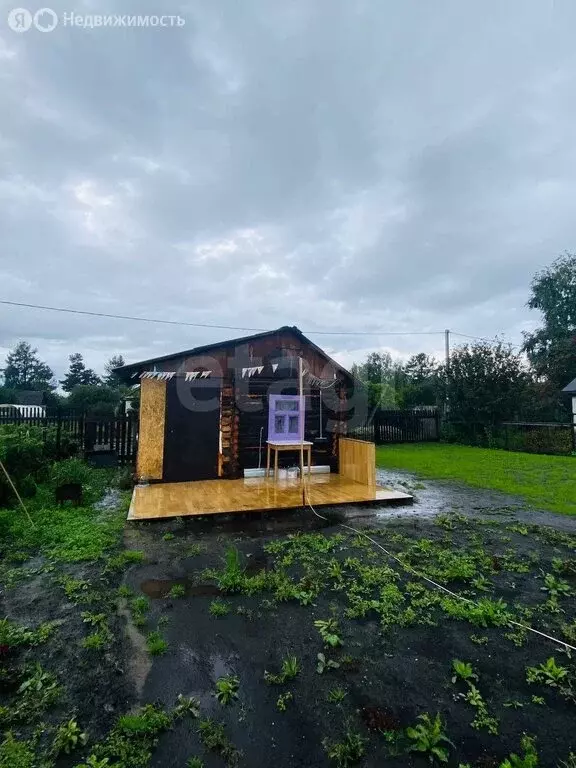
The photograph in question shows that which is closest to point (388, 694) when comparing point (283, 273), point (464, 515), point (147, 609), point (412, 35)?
point (147, 609)

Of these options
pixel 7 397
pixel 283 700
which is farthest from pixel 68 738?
pixel 7 397

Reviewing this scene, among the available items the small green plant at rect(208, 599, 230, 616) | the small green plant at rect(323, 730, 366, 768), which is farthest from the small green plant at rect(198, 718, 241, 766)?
the small green plant at rect(208, 599, 230, 616)

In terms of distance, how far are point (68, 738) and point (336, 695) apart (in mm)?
1486

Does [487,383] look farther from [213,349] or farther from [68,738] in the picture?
Answer: [68,738]

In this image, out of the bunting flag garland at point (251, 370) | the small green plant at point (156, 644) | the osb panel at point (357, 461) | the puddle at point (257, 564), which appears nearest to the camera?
the small green plant at point (156, 644)

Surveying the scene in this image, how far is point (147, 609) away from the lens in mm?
3242

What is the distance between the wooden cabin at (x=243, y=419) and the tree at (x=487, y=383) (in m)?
9.80

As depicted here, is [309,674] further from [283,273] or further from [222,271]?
[283,273]

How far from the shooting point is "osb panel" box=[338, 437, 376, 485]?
Result: 787 centimetres

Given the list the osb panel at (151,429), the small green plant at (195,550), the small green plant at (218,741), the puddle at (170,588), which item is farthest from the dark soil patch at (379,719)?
the osb panel at (151,429)

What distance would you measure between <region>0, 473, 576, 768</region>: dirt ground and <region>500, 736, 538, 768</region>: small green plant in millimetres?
35

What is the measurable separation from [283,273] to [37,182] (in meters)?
11.5

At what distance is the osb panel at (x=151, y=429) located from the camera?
8047mm

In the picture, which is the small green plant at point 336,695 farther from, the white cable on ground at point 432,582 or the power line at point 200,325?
the power line at point 200,325
